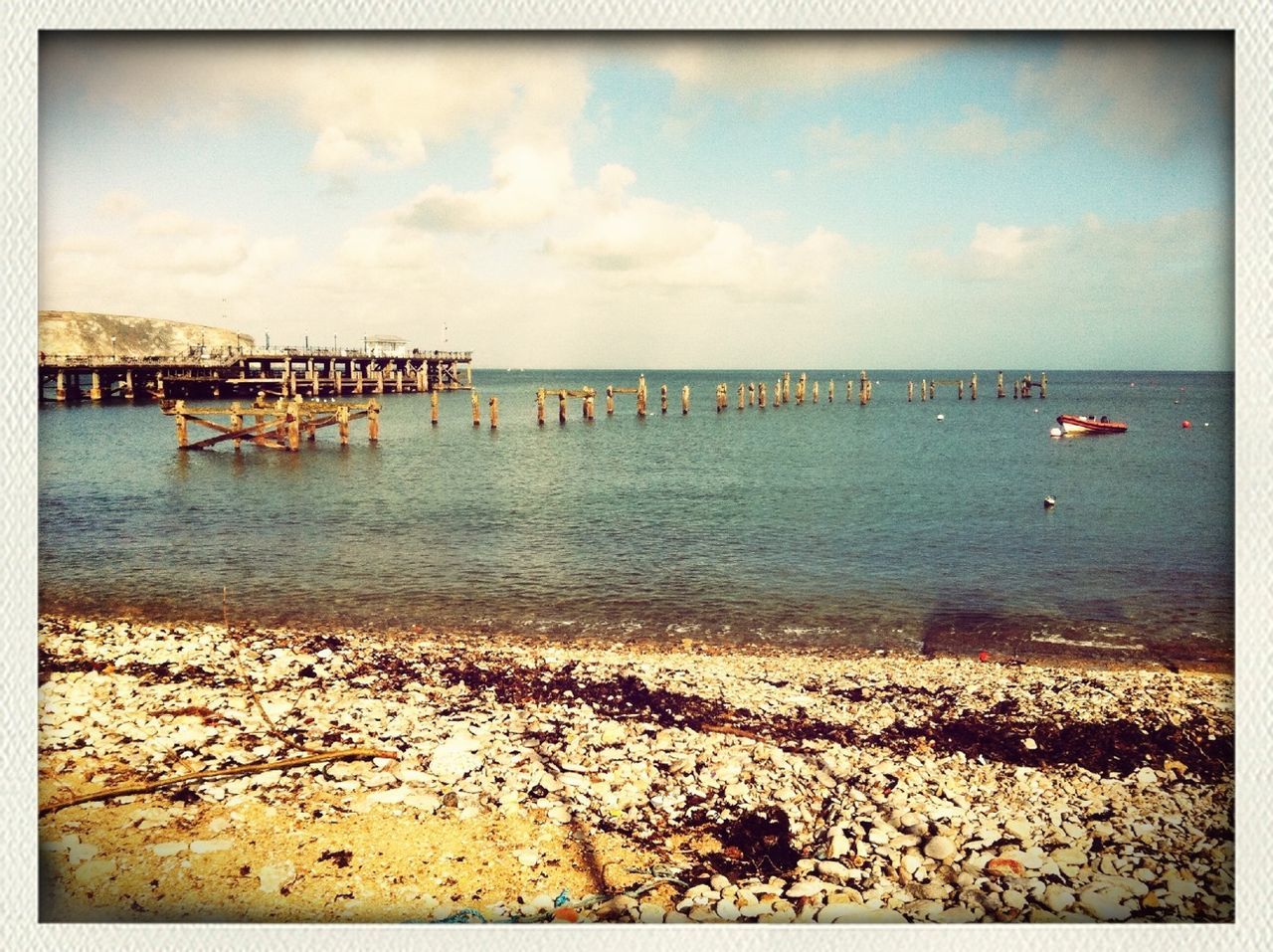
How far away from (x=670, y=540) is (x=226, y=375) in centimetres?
3715

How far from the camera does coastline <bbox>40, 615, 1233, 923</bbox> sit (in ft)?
13.6

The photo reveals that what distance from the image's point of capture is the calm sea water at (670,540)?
912 cm

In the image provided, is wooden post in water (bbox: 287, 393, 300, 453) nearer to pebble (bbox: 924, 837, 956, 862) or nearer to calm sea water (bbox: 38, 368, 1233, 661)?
calm sea water (bbox: 38, 368, 1233, 661)

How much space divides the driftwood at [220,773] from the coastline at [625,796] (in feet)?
0.18

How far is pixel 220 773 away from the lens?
4.91 metres

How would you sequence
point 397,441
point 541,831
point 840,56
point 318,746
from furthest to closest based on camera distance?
point 397,441
point 318,746
point 840,56
point 541,831

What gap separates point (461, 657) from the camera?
7.36 meters

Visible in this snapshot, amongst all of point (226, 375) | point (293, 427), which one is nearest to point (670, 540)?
point (293, 427)

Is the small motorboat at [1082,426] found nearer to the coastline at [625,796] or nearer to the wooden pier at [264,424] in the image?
the wooden pier at [264,424]

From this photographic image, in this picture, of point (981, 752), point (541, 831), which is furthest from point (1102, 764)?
point (541, 831)

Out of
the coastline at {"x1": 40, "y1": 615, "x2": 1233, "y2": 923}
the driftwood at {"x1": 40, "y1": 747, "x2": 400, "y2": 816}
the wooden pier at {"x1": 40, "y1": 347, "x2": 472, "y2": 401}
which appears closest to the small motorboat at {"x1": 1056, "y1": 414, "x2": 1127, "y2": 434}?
the coastline at {"x1": 40, "y1": 615, "x2": 1233, "y2": 923}

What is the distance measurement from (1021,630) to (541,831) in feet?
21.5

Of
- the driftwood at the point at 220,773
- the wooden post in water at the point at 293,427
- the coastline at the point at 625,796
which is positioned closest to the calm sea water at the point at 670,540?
the wooden post in water at the point at 293,427

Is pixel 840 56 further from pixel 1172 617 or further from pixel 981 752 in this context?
pixel 1172 617
